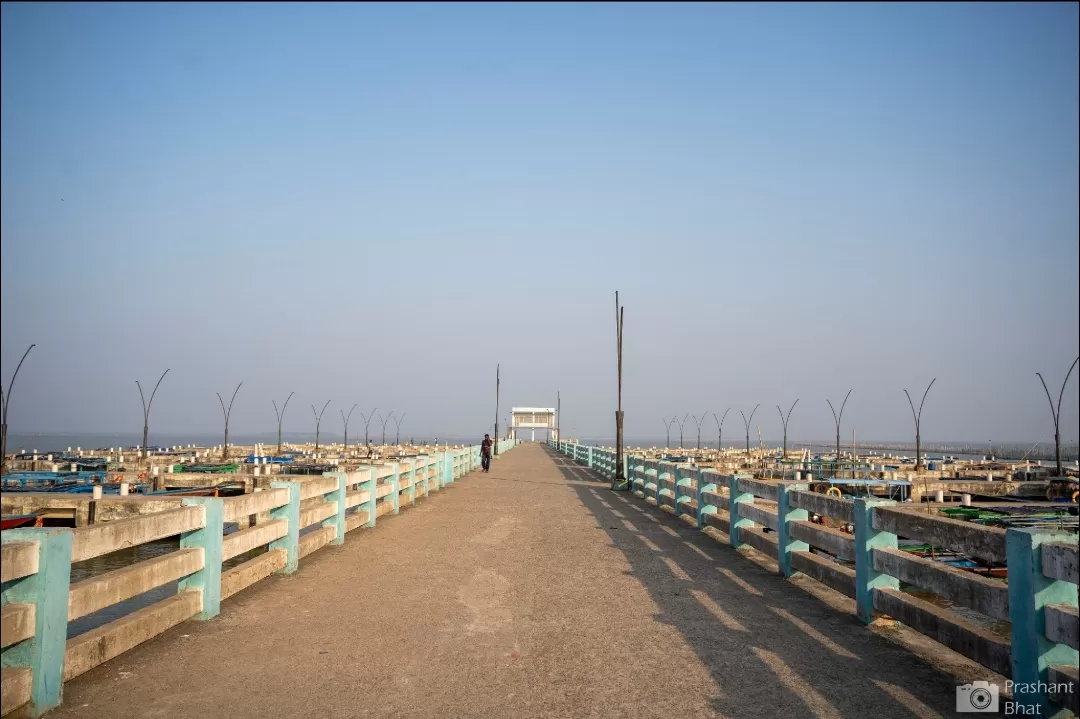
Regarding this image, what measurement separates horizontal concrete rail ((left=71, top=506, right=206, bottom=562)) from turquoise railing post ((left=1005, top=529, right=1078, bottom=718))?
5754mm

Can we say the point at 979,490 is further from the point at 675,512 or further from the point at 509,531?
the point at 509,531

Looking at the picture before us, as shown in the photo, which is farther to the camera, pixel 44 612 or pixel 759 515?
pixel 759 515

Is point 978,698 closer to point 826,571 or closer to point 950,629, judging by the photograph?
point 950,629

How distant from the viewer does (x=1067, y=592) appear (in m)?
4.43

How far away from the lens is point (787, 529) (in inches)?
362

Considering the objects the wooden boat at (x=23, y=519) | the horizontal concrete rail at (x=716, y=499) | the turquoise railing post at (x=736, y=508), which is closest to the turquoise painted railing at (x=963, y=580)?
the turquoise railing post at (x=736, y=508)

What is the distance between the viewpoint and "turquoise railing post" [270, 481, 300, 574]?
30.1 feet

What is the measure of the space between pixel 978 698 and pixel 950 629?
0.71m

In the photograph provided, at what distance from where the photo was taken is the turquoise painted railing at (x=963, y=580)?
4324 millimetres

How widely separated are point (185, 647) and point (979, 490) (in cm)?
3844

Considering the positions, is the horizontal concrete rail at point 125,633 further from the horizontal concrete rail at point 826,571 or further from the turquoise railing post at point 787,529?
the turquoise railing post at point 787,529

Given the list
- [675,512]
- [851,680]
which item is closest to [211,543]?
[851,680]

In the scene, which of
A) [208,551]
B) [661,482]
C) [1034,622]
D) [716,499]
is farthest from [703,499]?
[1034,622]

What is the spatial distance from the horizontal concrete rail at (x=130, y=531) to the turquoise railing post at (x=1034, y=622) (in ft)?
18.9
